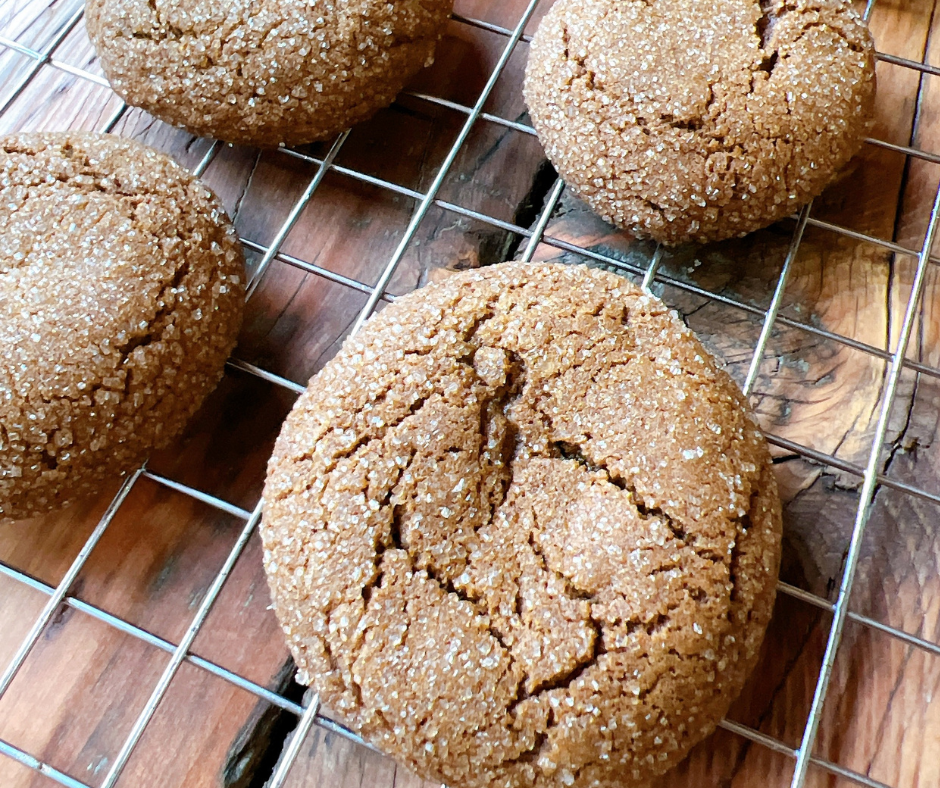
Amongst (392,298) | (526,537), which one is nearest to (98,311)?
(392,298)

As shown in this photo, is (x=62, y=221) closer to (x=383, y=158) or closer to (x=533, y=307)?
(x=383, y=158)

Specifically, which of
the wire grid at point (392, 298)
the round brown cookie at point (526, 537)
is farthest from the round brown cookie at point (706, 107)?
the round brown cookie at point (526, 537)

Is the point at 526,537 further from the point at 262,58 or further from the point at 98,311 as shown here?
the point at 262,58

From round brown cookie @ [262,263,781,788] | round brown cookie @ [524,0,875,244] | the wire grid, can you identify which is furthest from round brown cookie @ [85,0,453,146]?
round brown cookie @ [262,263,781,788]

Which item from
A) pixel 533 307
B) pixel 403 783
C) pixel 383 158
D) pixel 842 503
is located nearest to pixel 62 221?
pixel 383 158

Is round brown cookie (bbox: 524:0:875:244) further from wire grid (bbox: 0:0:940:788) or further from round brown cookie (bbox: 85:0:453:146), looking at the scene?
round brown cookie (bbox: 85:0:453:146)

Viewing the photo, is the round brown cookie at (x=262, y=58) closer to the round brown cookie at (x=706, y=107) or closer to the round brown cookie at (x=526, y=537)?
the round brown cookie at (x=706, y=107)

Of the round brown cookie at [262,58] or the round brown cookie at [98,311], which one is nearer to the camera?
the round brown cookie at [98,311]
